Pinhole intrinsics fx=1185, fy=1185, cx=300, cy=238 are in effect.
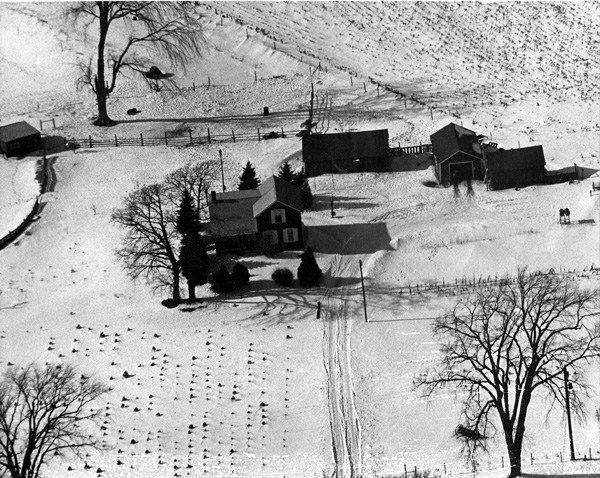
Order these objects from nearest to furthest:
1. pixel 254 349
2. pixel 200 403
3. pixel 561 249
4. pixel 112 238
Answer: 1. pixel 200 403
2. pixel 254 349
3. pixel 561 249
4. pixel 112 238

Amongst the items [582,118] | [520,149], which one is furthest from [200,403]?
[582,118]

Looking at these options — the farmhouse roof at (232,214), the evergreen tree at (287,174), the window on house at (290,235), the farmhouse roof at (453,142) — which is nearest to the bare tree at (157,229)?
the farmhouse roof at (232,214)

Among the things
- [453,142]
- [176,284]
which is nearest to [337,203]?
[453,142]

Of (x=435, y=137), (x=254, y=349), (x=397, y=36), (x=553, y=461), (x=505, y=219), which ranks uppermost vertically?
(x=397, y=36)

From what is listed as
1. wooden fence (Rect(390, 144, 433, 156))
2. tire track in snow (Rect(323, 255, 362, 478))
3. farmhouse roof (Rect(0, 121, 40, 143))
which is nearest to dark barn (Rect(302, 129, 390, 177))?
wooden fence (Rect(390, 144, 433, 156))

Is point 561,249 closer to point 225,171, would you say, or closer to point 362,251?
point 362,251

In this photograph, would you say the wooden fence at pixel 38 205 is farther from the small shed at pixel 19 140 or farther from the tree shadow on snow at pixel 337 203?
the tree shadow on snow at pixel 337 203

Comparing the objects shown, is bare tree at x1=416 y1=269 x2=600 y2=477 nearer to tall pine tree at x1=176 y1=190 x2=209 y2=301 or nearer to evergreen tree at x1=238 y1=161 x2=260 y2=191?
tall pine tree at x1=176 y1=190 x2=209 y2=301
